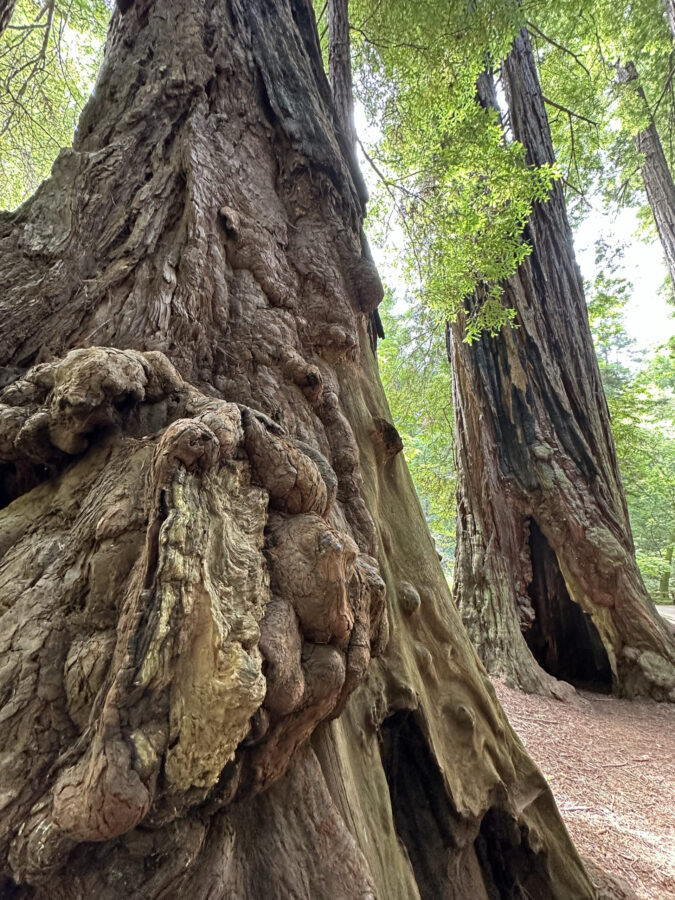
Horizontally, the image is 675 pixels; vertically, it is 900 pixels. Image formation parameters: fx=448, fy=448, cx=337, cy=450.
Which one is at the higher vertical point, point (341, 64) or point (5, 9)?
point (341, 64)

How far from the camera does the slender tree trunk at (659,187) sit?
789cm

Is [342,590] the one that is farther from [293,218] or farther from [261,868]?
[293,218]

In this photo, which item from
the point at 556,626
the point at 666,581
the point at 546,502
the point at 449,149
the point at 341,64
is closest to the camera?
the point at 341,64

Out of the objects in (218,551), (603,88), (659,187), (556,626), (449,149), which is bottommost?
(556,626)

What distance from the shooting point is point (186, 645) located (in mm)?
903

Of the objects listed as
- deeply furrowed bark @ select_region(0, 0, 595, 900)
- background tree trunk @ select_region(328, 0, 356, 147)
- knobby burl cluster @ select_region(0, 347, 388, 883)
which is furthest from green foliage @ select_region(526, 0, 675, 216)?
knobby burl cluster @ select_region(0, 347, 388, 883)

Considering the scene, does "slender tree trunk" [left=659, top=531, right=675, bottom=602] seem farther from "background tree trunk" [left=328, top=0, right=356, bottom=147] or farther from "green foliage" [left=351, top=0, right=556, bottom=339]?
"background tree trunk" [left=328, top=0, right=356, bottom=147]

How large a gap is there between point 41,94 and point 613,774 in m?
8.45

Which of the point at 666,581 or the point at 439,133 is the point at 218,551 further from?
the point at 666,581

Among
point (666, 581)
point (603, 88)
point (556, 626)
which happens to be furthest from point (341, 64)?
point (666, 581)

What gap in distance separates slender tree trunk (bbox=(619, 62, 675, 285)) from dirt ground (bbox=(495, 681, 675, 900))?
7.37 meters

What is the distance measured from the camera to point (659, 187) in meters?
8.08

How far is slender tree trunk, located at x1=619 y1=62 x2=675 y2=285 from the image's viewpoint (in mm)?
7891

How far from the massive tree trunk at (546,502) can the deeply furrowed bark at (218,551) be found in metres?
3.18
